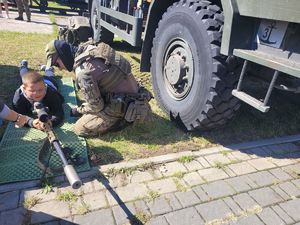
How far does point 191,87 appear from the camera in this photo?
325 centimetres

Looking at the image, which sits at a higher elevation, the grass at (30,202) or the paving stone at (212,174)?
the paving stone at (212,174)

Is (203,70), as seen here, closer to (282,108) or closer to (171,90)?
(171,90)

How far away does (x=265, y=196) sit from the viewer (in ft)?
8.59

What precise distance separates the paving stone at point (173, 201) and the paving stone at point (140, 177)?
10.0 inches

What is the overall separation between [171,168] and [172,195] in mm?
376

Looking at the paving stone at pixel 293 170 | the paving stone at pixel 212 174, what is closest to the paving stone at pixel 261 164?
the paving stone at pixel 293 170

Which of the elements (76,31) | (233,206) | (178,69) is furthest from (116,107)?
(76,31)

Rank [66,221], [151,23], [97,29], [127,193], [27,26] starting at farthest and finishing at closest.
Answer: [27,26], [97,29], [151,23], [127,193], [66,221]

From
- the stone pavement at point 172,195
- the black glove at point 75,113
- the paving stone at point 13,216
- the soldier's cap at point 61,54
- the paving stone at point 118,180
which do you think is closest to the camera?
the paving stone at point 13,216

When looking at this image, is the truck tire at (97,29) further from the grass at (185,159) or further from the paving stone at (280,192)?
the paving stone at (280,192)

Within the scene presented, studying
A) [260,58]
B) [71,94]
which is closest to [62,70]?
[71,94]

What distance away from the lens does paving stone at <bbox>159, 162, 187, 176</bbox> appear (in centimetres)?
281

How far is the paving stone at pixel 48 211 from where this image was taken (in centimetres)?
223

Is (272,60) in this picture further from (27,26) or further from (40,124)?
(27,26)
